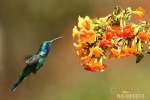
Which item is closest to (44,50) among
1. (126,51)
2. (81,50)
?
(81,50)

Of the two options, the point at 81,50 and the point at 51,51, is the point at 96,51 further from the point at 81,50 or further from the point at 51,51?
the point at 51,51

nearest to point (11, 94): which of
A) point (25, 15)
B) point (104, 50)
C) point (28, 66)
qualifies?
point (25, 15)

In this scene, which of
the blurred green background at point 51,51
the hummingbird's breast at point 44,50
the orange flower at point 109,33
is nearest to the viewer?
the orange flower at point 109,33

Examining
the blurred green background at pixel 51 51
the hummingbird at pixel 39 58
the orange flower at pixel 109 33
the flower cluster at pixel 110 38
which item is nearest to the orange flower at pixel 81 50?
the flower cluster at pixel 110 38

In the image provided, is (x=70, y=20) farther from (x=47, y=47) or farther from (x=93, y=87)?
(x=47, y=47)

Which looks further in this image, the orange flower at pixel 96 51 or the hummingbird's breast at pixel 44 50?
the hummingbird's breast at pixel 44 50

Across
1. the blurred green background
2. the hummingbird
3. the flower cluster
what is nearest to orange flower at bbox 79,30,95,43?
the flower cluster

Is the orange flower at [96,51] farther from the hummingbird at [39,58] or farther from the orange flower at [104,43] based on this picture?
the hummingbird at [39,58]
